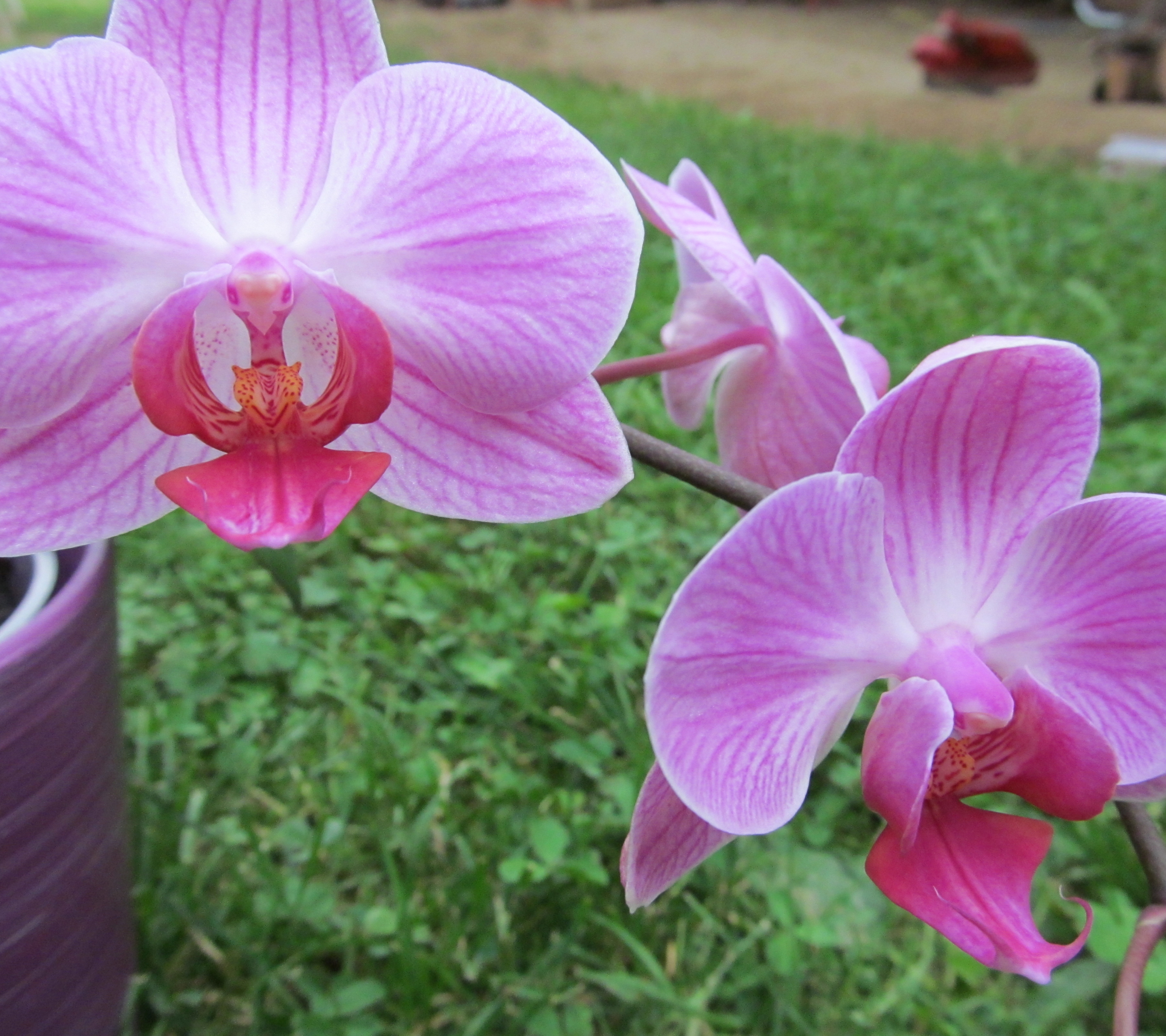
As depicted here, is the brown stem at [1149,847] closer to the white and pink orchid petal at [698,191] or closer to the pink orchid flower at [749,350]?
the pink orchid flower at [749,350]

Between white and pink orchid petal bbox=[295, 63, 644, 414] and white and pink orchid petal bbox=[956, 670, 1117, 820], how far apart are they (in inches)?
8.4

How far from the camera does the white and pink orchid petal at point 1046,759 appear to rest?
1.31ft

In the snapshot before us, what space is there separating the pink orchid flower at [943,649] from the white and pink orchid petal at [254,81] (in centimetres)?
22

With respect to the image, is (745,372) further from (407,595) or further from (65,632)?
(407,595)

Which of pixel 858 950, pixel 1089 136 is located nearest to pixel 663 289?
pixel 858 950

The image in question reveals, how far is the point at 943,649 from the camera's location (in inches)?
17.8

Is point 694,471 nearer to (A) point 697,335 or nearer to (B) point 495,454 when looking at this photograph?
(B) point 495,454

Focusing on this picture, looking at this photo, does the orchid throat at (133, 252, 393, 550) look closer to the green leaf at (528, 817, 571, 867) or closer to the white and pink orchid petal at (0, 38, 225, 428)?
the white and pink orchid petal at (0, 38, 225, 428)

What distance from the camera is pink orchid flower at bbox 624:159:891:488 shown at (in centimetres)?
49

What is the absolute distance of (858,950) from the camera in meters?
0.92

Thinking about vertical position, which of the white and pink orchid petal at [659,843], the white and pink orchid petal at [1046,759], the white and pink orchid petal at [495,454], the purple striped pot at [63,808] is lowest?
the purple striped pot at [63,808]

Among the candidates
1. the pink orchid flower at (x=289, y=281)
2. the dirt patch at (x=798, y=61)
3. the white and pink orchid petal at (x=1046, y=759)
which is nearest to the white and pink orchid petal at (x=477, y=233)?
the pink orchid flower at (x=289, y=281)

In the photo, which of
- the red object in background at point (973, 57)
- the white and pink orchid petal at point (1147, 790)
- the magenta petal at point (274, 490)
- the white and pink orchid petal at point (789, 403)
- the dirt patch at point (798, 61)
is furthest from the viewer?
the red object in background at point (973, 57)

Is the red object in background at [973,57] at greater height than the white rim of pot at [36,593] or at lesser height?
lesser
